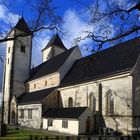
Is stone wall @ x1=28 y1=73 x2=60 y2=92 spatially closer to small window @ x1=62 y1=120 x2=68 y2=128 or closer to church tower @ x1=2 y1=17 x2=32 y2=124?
church tower @ x1=2 y1=17 x2=32 y2=124

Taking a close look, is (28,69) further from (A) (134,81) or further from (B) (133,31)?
(B) (133,31)

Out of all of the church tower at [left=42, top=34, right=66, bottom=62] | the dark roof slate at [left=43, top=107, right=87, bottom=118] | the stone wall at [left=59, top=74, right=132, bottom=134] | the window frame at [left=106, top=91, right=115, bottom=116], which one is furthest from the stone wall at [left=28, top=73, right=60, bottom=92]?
the window frame at [left=106, top=91, right=115, bottom=116]

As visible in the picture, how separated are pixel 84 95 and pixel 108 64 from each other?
5.26m

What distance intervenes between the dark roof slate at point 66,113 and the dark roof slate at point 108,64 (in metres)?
3.97

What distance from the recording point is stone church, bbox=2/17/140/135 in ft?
105

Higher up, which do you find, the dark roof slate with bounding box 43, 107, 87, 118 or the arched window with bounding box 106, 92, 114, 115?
the arched window with bounding box 106, 92, 114, 115

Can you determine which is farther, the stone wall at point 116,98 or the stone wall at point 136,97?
the stone wall at point 116,98

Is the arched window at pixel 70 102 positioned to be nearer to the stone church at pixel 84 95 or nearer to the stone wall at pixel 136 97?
the stone church at pixel 84 95

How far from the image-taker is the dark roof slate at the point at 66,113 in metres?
37.1

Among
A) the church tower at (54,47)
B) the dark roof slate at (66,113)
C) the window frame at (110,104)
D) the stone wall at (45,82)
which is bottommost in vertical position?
the dark roof slate at (66,113)

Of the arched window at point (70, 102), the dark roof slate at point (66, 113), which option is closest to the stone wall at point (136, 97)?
the dark roof slate at point (66, 113)

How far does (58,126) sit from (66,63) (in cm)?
1397

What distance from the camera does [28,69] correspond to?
66.0 metres

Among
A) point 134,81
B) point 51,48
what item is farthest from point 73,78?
point 51,48
